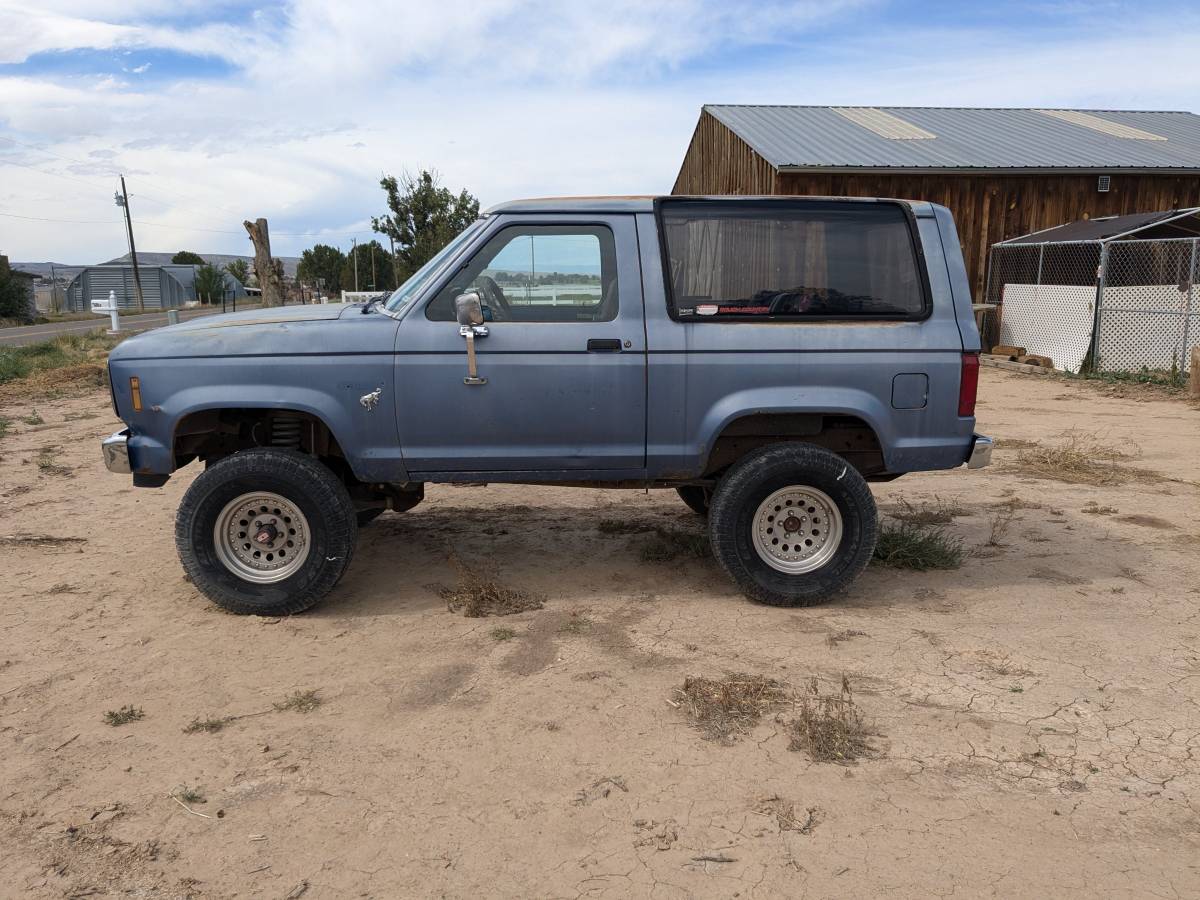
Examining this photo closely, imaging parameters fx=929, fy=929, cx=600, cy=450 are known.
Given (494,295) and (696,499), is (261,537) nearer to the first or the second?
(494,295)

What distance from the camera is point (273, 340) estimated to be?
15.2ft

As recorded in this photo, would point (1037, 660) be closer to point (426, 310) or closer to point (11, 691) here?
point (426, 310)

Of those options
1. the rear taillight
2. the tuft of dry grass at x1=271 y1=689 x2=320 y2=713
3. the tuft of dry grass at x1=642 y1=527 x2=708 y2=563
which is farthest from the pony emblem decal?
the rear taillight

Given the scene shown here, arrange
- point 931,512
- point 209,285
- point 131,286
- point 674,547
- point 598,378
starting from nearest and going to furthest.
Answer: point 598,378, point 674,547, point 931,512, point 209,285, point 131,286

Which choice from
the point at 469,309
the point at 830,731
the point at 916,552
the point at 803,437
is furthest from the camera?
the point at 916,552

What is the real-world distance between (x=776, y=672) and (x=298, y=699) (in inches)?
81.1

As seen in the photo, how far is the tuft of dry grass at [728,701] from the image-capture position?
11.9 ft

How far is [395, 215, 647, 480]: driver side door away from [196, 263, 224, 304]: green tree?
64.5 m

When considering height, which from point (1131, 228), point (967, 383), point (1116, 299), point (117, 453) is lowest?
point (117, 453)

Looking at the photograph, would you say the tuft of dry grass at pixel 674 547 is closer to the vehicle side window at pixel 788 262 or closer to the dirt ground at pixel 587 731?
the dirt ground at pixel 587 731

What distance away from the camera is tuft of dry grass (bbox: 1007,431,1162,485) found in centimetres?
793

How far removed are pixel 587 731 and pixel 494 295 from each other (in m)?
2.24

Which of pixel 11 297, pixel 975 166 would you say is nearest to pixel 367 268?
pixel 11 297

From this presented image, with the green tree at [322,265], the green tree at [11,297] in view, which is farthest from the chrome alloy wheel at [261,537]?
the green tree at [322,265]
